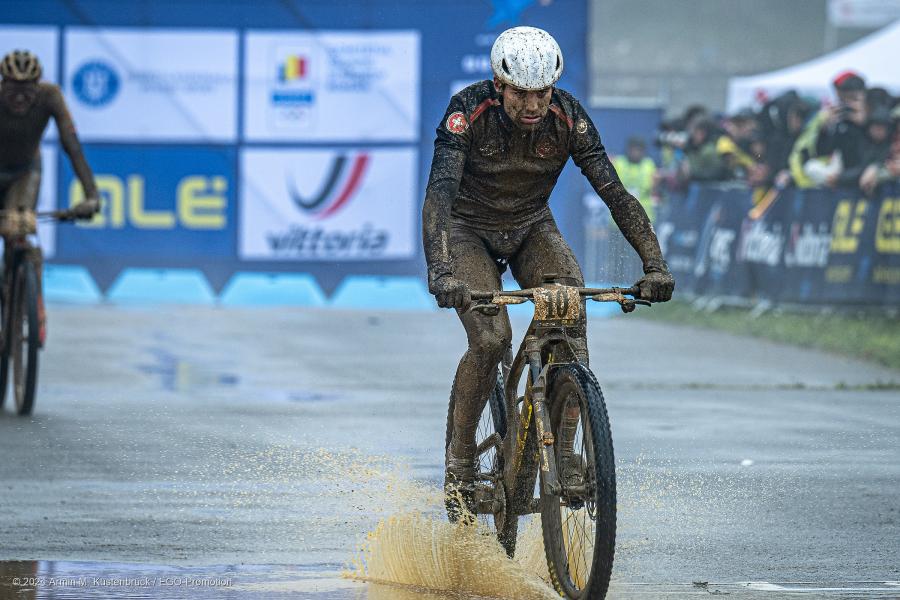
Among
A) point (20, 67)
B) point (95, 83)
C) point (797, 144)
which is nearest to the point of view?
point (20, 67)

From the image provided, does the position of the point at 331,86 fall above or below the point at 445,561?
above

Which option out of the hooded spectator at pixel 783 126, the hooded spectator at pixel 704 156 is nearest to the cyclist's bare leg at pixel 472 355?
the hooded spectator at pixel 783 126

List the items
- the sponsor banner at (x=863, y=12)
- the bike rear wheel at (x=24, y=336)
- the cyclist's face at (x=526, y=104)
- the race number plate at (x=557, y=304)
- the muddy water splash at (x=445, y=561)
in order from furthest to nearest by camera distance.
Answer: the sponsor banner at (x=863, y=12) < the bike rear wheel at (x=24, y=336) < the cyclist's face at (x=526, y=104) < the muddy water splash at (x=445, y=561) < the race number plate at (x=557, y=304)

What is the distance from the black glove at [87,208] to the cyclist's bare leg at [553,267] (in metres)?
4.85

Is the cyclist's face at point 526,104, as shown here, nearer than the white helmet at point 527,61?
No

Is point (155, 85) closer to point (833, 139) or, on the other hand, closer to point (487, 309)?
point (833, 139)

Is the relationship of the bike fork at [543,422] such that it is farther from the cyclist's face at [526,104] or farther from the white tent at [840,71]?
the white tent at [840,71]

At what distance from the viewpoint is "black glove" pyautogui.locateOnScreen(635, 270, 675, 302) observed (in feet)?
20.7

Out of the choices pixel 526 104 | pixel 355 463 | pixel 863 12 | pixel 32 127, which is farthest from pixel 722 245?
pixel 863 12

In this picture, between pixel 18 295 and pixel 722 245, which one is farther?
pixel 722 245

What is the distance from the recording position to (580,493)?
5895 millimetres

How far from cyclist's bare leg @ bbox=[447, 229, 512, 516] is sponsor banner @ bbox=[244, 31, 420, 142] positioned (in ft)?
50.8

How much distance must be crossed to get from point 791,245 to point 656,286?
1322 cm

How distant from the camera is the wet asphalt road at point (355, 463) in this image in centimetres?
680
